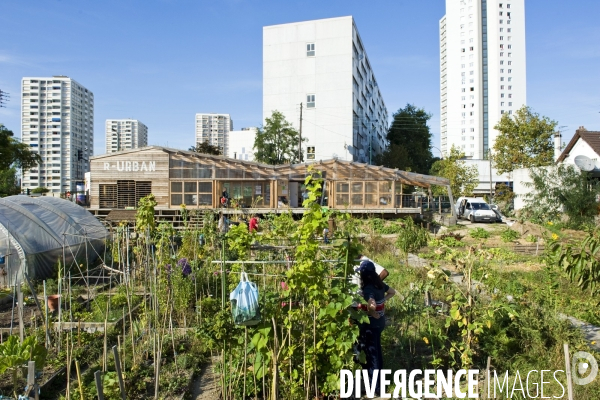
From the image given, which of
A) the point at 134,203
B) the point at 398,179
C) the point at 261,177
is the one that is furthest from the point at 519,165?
the point at 134,203

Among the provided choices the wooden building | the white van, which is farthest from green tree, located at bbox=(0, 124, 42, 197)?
the white van

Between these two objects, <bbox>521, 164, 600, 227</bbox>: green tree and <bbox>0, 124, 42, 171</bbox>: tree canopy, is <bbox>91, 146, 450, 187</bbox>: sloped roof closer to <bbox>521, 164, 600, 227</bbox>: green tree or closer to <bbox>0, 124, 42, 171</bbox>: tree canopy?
<bbox>521, 164, 600, 227</bbox>: green tree

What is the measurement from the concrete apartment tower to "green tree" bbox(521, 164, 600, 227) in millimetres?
20075

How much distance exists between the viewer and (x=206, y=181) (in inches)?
979

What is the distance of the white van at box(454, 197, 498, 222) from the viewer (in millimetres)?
25781

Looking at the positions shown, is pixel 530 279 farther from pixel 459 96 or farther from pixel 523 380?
pixel 459 96

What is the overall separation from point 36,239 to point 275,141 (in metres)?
26.9

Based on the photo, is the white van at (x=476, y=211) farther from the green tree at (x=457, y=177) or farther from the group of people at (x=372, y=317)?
the group of people at (x=372, y=317)

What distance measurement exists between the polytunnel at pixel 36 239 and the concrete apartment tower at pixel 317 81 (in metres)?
29.3

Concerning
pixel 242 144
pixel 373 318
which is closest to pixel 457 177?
pixel 242 144

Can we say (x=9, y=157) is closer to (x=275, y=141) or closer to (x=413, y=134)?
(x=275, y=141)

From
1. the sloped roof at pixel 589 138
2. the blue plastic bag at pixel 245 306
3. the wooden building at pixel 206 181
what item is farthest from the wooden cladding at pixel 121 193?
the sloped roof at pixel 589 138

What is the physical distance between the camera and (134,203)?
25031 millimetres

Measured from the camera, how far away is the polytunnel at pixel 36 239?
9.60 meters
